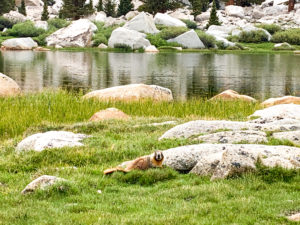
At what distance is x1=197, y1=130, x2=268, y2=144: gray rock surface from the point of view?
11695mm

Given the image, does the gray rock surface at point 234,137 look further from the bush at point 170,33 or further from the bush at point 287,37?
the bush at point 287,37

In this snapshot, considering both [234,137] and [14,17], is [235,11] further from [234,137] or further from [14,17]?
[234,137]

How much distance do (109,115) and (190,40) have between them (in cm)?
6022

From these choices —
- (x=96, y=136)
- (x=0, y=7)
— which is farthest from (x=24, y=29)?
(x=96, y=136)

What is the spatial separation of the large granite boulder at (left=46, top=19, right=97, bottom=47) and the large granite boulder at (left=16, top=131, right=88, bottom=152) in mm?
62886

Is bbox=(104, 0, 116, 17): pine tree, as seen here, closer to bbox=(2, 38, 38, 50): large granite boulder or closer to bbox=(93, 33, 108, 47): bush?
bbox=(93, 33, 108, 47): bush

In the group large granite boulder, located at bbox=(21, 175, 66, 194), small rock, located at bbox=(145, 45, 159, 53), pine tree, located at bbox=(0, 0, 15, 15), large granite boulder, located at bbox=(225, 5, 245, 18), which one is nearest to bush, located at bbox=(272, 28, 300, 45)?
small rock, located at bbox=(145, 45, 159, 53)

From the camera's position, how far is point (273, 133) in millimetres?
12570

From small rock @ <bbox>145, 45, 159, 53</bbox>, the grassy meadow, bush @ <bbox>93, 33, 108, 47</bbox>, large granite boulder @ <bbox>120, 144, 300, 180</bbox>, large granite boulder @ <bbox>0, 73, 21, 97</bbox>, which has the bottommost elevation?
the grassy meadow

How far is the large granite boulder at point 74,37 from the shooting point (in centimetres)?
7494

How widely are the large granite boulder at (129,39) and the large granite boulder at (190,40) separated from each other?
6641 mm

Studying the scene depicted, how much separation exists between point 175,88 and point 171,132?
62.1ft

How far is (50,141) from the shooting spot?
39.9 ft

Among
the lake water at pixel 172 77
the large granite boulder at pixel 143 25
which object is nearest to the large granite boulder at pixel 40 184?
the lake water at pixel 172 77
